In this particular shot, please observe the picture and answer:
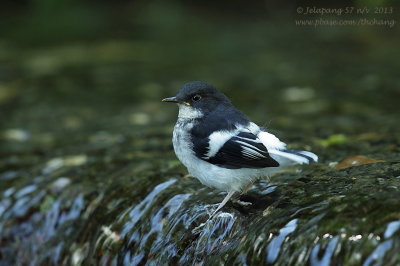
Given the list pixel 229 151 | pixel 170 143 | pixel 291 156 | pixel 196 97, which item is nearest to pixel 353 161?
pixel 291 156

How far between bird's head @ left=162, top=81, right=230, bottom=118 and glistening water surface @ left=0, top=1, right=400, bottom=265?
650 millimetres

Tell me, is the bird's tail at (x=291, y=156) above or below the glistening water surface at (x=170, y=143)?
above

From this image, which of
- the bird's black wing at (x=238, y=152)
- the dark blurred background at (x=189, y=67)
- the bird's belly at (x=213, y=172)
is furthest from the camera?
the dark blurred background at (x=189, y=67)

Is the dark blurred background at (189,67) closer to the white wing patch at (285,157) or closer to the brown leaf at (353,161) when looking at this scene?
the brown leaf at (353,161)

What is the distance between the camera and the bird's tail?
4.02 meters

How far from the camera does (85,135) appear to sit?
316 inches

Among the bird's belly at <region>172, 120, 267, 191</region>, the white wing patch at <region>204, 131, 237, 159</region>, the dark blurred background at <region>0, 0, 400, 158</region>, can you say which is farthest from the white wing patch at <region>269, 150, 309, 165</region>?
the dark blurred background at <region>0, 0, 400, 158</region>

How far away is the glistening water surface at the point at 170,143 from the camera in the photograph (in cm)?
379

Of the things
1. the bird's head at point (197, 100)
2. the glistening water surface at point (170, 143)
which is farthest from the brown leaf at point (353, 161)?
the bird's head at point (197, 100)

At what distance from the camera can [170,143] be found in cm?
706

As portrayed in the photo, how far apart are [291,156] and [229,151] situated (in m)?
0.44

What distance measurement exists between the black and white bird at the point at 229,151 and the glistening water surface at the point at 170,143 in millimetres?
225

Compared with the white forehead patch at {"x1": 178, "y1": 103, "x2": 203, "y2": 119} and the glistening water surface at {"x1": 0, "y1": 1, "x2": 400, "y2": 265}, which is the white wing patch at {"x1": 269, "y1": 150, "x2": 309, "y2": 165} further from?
the white forehead patch at {"x1": 178, "y1": 103, "x2": 203, "y2": 119}

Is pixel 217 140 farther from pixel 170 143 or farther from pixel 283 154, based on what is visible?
pixel 170 143
